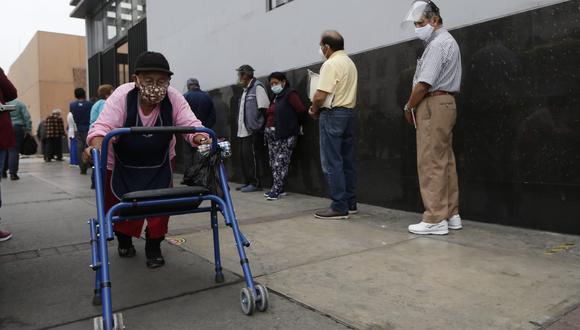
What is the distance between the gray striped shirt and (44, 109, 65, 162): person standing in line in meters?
12.8

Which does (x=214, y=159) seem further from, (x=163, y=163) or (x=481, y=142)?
(x=481, y=142)

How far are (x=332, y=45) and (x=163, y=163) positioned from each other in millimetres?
2599

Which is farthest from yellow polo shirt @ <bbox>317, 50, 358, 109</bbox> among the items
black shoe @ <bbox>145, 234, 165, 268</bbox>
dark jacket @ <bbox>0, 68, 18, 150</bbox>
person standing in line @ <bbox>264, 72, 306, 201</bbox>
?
dark jacket @ <bbox>0, 68, 18, 150</bbox>

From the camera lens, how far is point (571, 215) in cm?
377

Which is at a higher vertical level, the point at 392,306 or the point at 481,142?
the point at 481,142

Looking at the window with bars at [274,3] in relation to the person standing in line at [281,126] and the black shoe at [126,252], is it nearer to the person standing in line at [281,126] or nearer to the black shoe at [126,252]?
the person standing in line at [281,126]

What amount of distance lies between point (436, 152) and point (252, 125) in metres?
3.30

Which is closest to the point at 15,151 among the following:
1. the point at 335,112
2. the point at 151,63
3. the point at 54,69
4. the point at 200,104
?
the point at 200,104

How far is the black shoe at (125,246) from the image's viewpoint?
11.7ft

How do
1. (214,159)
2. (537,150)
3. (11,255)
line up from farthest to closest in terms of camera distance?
(537,150) → (11,255) → (214,159)

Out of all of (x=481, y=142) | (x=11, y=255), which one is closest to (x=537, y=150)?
(x=481, y=142)

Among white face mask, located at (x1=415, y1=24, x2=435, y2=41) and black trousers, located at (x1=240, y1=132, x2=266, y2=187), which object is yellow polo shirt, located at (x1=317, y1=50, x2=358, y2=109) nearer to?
white face mask, located at (x1=415, y1=24, x2=435, y2=41)

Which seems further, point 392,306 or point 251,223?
point 251,223

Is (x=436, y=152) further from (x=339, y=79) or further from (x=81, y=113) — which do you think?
(x=81, y=113)
